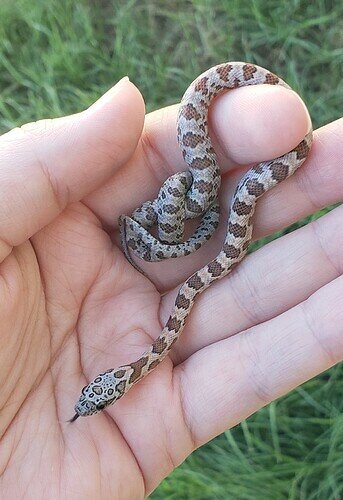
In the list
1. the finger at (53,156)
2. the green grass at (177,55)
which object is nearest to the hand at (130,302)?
the finger at (53,156)

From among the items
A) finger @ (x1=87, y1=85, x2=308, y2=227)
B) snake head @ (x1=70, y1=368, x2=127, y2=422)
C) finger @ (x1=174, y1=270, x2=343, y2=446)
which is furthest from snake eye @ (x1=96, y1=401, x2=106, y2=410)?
finger @ (x1=87, y1=85, x2=308, y2=227)

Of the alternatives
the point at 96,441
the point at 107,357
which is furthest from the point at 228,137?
the point at 96,441

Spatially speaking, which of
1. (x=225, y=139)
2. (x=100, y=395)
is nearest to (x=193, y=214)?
(x=225, y=139)

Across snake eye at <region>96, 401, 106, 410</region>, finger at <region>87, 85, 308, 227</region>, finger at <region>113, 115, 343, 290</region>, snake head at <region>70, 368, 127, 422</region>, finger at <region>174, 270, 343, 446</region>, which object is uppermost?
finger at <region>87, 85, 308, 227</region>

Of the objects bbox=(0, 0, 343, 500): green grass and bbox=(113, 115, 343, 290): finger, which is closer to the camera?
bbox=(113, 115, 343, 290): finger

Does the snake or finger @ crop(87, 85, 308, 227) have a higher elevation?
finger @ crop(87, 85, 308, 227)

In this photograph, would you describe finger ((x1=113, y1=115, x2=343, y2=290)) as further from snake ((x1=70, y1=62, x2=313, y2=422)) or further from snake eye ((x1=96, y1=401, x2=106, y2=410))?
snake eye ((x1=96, y1=401, x2=106, y2=410))

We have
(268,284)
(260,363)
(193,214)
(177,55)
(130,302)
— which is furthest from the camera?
(177,55)

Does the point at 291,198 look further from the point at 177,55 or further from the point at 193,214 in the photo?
the point at 177,55
